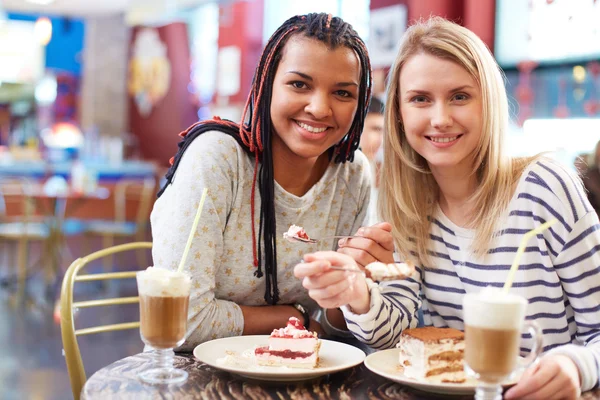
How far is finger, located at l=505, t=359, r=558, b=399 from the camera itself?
3.98ft

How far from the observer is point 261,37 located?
31.2 feet

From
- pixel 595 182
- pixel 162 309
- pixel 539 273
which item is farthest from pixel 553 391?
pixel 595 182

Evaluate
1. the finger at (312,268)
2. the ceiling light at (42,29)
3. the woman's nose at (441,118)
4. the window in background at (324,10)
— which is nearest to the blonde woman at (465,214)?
the woman's nose at (441,118)

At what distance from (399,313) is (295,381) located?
1.31 feet

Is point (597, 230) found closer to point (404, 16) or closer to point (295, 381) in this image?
point (295, 381)

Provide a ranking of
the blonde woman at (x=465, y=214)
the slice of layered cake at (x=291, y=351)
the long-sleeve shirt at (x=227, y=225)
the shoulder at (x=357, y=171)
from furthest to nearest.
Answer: the shoulder at (x=357, y=171), the long-sleeve shirt at (x=227, y=225), the blonde woman at (x=465, y=214), the slice of layered cake at (x=291, y=351)

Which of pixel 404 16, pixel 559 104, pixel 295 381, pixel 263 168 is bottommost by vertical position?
pixel 295 381

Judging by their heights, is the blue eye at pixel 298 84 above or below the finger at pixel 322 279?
above

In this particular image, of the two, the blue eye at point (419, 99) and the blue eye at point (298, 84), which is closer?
the blue eye at point (419, 99)

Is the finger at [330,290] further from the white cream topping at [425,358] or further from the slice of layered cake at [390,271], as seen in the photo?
the white cream topping at [425,358]

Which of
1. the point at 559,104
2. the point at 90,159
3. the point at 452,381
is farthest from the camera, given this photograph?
the point at 90,159

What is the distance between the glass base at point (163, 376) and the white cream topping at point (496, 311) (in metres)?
0.60

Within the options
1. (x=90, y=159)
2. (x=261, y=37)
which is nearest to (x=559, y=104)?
(x=261, y=37)

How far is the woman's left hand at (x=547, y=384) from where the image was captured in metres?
1.21
